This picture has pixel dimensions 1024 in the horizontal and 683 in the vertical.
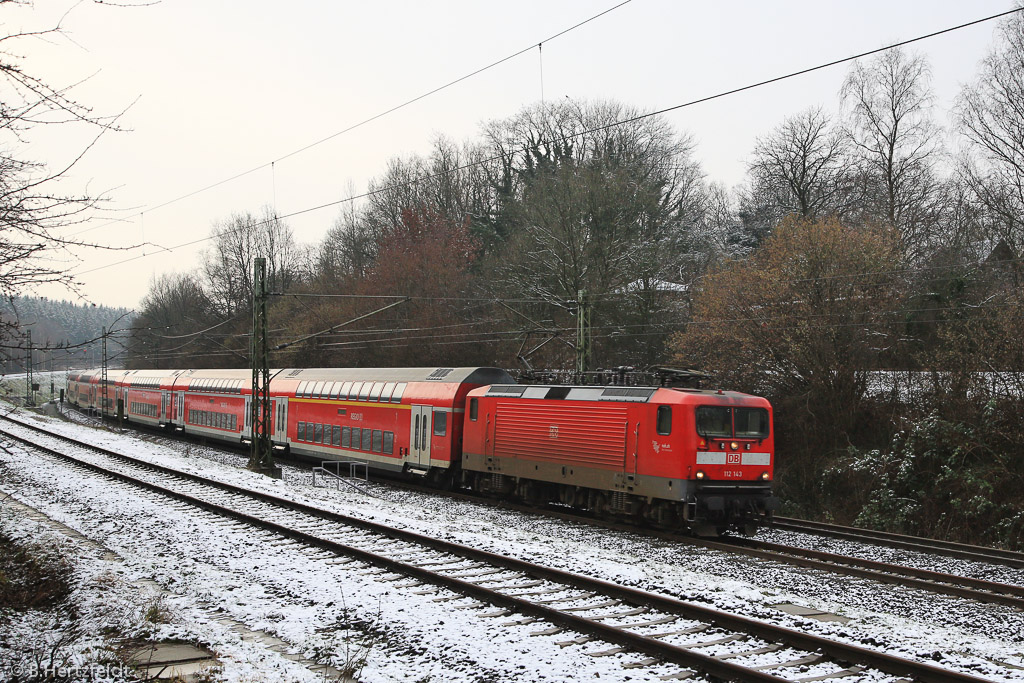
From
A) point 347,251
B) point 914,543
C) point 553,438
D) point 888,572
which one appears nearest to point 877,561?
point 888,572

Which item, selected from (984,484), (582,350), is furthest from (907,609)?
(582,350)

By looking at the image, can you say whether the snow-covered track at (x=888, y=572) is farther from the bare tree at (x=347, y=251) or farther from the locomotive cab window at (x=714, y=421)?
the bare tree at (x=347, y=251)

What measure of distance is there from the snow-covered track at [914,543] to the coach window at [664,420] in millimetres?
4471

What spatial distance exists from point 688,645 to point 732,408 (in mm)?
8066

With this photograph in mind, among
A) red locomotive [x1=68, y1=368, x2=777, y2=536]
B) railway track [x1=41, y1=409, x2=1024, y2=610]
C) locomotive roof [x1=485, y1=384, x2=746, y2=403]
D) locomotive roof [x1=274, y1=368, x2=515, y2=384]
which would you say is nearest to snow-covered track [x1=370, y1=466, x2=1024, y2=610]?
railway track [x1=41, y1=409, x2=1024, y2=610]

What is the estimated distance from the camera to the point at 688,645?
841cm

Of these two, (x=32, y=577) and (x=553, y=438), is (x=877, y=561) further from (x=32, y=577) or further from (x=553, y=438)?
(x=32, y=577)

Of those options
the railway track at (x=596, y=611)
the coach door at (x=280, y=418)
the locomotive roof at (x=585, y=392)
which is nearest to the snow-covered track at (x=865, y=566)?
the locomotive roof at (x=585, y=392)

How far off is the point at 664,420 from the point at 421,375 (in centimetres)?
997

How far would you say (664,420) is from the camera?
1565 centimetres

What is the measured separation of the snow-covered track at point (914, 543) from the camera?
14.3m

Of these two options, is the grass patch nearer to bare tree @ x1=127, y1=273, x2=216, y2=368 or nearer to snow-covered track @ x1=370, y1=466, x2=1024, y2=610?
snow-covered track @ x1=370, y1=466, x2=1024, y2=610

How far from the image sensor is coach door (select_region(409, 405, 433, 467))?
74.8 feet

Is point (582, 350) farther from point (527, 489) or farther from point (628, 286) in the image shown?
point (628, 286)
